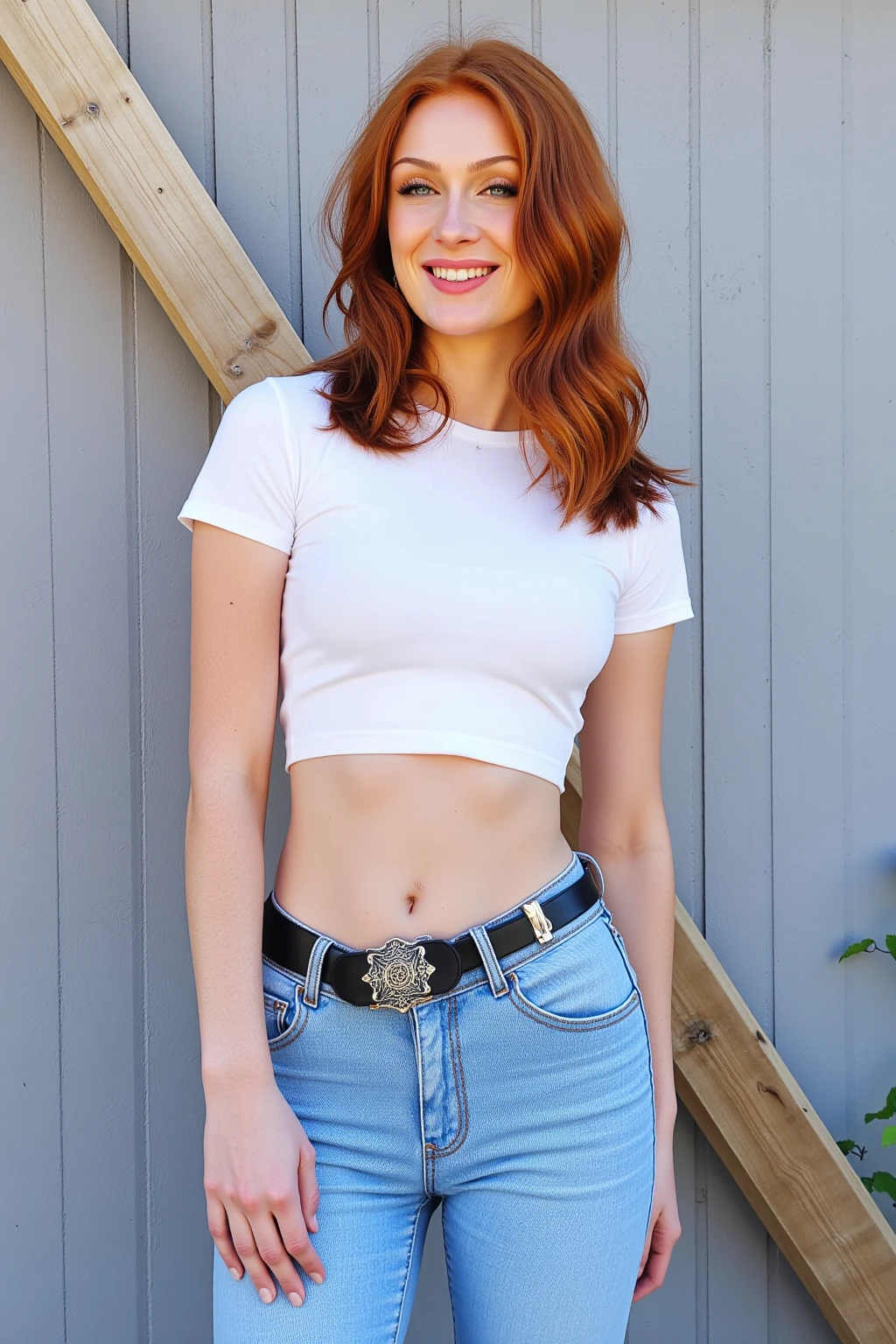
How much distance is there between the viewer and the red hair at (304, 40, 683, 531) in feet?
4.66

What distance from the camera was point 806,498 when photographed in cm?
212

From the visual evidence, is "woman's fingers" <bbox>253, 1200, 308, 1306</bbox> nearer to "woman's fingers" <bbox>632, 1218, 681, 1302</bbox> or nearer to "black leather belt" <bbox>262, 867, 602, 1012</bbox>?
"black leather belt" <bbox>262, 867, 602, 1012</bbox>

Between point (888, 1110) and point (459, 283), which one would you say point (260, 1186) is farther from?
point (888, 1110)

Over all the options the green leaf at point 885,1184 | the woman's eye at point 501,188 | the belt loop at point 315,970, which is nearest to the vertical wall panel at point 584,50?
the woman's eye at point 501,188

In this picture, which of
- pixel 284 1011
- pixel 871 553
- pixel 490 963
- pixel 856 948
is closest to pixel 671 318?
pixel 871 553

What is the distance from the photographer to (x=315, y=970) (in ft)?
4.08

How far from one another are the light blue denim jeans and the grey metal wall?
0.75 m

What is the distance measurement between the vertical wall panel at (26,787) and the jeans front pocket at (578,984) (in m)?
0.96

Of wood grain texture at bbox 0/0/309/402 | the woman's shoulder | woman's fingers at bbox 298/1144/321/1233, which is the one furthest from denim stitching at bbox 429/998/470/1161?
wood grain texture at bbox 0/0/309/402

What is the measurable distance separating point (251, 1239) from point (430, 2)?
189 centimetres

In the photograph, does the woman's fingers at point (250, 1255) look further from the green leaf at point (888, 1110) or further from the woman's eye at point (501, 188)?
the green leaf at point (888, 1110)

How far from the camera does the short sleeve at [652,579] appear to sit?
5.01 feet

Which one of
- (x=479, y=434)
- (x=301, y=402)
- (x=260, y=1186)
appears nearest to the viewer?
(x=260, y=1186)

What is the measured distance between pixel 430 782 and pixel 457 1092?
13.2 inches
